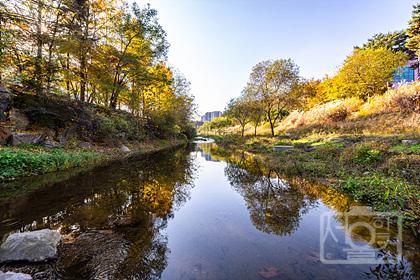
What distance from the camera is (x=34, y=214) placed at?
166 inches

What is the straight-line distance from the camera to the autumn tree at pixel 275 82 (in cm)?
2139

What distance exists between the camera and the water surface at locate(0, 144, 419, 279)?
265 cm

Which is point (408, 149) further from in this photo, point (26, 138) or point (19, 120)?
point (19, 120)

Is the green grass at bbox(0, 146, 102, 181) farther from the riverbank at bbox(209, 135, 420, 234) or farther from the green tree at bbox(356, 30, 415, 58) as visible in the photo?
the green tree at bbox(356, 30, 415, 58)

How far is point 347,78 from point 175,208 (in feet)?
84.4

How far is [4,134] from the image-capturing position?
28.1ft

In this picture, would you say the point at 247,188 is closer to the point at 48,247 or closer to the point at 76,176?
the point at 48,247

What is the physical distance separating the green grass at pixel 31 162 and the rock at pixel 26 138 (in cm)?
66

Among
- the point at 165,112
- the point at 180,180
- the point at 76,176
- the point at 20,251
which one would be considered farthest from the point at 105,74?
the point at 20,251

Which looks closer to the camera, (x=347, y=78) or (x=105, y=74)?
(x=105, y=74)

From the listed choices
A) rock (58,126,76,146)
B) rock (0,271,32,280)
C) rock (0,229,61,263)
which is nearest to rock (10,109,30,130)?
rock (58,126,76,146)

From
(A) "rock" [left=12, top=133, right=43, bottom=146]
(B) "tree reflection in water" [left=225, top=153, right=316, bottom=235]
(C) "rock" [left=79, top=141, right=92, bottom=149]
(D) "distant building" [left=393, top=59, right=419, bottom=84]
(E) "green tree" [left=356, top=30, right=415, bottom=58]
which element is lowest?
(B) "tree reflection in water" [left=225, top=153, right=316, bottom=235]

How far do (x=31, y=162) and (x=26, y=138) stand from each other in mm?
3081

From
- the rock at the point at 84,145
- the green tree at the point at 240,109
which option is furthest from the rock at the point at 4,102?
the green tree at the point at 240,109
